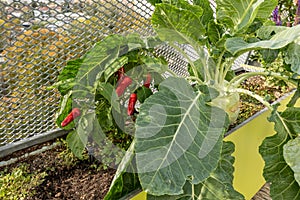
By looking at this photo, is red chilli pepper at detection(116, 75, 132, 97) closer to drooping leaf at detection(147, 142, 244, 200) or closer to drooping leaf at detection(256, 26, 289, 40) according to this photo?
drooping leaf at detection(147, 142, 244, 200)

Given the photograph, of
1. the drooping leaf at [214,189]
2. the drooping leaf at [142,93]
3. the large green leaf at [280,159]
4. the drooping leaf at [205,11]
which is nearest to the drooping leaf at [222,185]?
the drooping leaf at [214,189]

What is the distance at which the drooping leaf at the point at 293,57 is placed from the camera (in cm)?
84

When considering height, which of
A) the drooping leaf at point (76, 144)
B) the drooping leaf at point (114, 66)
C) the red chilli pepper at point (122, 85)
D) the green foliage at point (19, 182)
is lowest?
the green foliage at point (19, 182)

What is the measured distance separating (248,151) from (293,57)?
1.64 feet

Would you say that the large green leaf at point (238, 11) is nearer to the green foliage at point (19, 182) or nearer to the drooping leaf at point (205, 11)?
the drooping leaf at point (205, 11)

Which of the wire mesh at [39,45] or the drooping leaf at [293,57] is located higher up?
the drooping leaf at [293,57]

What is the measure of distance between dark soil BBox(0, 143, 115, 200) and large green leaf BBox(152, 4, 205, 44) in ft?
1.68

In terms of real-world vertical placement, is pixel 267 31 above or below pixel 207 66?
above

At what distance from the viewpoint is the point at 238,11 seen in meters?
1.06

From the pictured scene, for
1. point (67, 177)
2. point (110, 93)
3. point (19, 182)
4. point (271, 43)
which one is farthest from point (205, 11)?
point (19, 182)

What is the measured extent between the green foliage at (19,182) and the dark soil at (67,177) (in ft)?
0.06

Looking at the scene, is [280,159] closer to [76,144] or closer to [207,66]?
[207,66]

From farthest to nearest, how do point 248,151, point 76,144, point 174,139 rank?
point 248,151
point 76,144
point 174,139

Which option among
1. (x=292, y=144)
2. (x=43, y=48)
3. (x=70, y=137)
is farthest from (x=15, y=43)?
(x=292, y=144)
